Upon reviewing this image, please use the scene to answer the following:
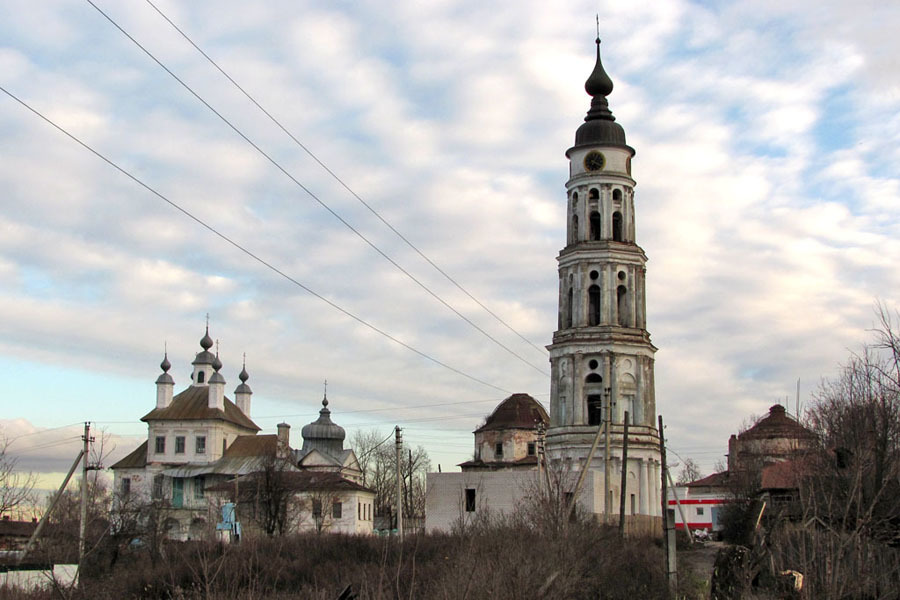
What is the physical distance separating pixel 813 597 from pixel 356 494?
5619 centimetres

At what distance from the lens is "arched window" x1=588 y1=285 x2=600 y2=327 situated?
51219 millimetres

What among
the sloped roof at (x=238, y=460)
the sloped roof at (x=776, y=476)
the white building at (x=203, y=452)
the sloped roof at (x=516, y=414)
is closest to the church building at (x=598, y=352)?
the sloped roof at (x=776, y=476)

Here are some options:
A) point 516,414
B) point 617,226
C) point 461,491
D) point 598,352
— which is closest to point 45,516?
point 461,491

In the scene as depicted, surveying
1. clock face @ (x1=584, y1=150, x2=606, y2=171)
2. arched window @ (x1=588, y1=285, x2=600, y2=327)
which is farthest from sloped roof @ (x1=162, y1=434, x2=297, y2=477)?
clock face @ (x1=584, y1=150, x2=606, y2=171)

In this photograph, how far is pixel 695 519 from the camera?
78.1 meters

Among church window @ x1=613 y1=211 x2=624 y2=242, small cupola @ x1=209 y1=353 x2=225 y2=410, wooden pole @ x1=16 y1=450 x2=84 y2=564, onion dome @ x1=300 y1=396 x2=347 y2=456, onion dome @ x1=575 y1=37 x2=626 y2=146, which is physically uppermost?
onion dome @ x1=575 y1=37 x2=626 y2=146

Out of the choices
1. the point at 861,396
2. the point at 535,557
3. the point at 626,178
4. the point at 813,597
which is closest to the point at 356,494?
the point at 626,178

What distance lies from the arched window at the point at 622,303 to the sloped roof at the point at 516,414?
20.4 meters

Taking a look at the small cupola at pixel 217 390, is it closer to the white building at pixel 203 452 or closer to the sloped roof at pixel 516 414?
the white building at pixel 203 452

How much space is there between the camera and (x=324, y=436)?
82.0 meters

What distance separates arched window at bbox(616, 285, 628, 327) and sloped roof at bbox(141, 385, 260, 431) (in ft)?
126

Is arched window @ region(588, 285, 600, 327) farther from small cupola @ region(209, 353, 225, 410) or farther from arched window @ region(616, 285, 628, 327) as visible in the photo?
small cupola @ region(209, 353, 225, 410)

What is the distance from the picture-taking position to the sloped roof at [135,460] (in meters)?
79.4

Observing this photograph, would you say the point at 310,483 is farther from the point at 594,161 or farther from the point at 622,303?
the point at 594,161
